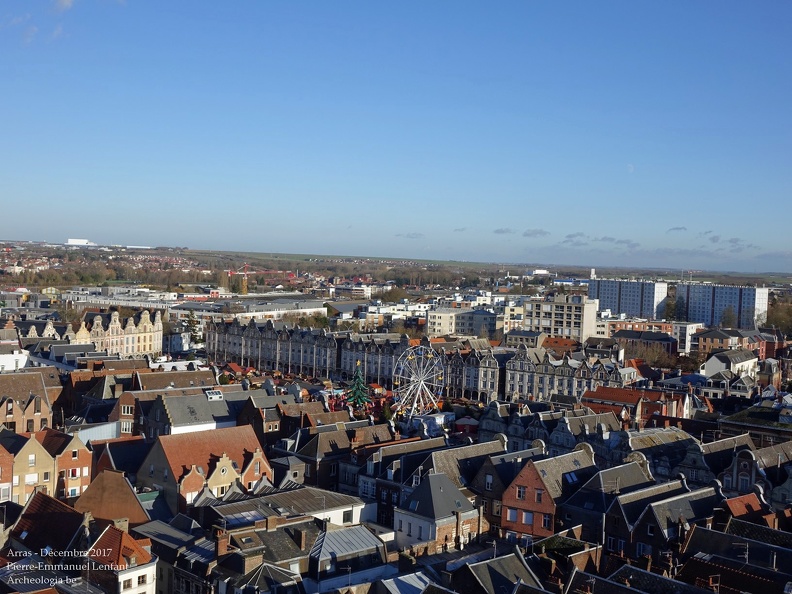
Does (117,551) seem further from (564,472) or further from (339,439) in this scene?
(564,472)

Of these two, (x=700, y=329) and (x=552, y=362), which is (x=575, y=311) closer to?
(x=700, y=329)

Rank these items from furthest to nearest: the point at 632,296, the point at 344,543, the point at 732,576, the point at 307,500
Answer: the point at 632,296, the point at 307,500, the point at 344,543, the point at 732,576

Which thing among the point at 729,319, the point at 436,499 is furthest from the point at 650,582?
the point at 729,319

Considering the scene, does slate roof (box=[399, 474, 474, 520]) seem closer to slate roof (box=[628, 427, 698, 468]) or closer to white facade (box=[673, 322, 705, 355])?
Result: slate roof (box=[628, 427, 698, 468])

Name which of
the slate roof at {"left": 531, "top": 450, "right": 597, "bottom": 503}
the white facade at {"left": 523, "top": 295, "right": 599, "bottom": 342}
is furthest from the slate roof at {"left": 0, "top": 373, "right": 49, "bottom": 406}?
the white facade at {"left": 523, "top": 295, "right": 599, "bottom": 342}

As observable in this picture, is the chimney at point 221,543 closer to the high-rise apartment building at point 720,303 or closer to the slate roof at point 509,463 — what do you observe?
the slate roof at point 509,463

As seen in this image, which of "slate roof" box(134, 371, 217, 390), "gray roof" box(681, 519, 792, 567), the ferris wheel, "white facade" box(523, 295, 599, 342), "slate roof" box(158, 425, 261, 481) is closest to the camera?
"gray roof" box(681, 519, 792, 567)
